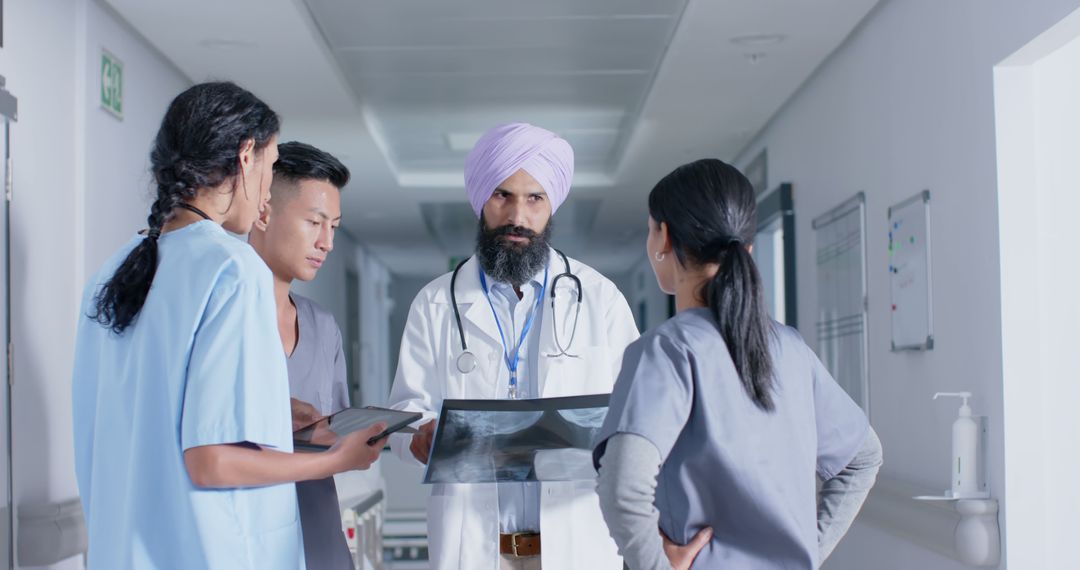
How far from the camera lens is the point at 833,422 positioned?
5.69ft

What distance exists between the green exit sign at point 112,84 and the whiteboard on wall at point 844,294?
3.18 meters

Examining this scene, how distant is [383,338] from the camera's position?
16.2 metres

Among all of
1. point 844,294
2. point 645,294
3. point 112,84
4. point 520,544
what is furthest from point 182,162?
point 645,294

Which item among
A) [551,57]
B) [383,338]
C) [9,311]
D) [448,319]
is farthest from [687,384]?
[383,338]

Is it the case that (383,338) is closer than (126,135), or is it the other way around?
(126,135)

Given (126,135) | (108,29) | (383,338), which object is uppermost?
(108,29)

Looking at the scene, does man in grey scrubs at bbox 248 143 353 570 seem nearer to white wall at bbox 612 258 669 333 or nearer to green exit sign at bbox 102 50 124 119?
green exit sign at bbox 102 50 124 119

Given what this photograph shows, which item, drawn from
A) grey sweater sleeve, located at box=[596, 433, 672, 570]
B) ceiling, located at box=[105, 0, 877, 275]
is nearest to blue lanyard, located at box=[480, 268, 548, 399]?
grey sweater sleeve, located at box=[596, 433, 672, 570]

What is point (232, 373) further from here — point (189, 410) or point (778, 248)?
point (778, 248)

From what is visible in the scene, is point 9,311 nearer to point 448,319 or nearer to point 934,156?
point 448,319

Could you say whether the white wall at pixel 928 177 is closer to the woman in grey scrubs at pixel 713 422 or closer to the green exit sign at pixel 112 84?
the woman in grey scrubs at pixel 713 422

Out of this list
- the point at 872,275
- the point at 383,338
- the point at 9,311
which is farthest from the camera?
the point at 383,338

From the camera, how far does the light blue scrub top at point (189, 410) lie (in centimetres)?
156

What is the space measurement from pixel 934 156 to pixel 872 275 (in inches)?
38.0
